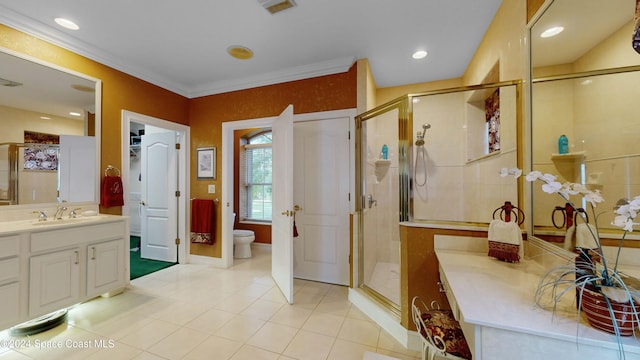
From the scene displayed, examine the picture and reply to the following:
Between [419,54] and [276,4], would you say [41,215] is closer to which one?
[276,4]

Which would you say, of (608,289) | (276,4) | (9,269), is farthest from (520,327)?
(9,269)

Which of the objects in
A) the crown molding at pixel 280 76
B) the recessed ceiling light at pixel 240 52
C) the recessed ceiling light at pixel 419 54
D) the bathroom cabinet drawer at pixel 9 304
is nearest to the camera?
the bathroom cabinet drawer at pixel 9 304

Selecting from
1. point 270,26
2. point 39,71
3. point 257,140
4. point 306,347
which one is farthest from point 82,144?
point 306,347

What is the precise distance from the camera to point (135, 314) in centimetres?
211

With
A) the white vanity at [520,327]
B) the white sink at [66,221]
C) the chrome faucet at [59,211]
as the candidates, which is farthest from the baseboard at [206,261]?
the white vanity at [520,327]

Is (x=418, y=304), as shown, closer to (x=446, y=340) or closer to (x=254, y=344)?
(x=446, y=340)

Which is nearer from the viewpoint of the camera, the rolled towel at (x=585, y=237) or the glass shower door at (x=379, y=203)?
the rolled towel at (x=585, y=237)

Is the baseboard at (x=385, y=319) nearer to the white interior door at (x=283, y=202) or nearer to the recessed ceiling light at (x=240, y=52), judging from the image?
the white interior door at (x=283, y=202)

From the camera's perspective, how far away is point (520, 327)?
0.77 metres

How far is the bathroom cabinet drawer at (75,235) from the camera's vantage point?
178 cm

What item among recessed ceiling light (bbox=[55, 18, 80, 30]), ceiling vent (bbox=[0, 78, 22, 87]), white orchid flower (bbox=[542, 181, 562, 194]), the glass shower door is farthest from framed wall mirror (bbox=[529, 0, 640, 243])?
ceiling vent (bbox=[0, 78, 22, 87])

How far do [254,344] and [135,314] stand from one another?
1.24 metres

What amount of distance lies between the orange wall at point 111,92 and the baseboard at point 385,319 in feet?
9.17

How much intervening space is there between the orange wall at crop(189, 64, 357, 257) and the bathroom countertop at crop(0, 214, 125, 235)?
1.27m
